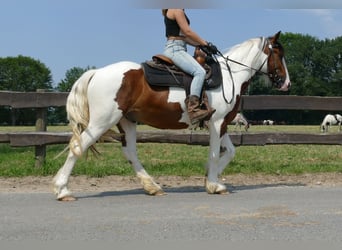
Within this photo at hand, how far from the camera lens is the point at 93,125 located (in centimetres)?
642

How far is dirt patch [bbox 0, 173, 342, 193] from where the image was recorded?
24.5 ft

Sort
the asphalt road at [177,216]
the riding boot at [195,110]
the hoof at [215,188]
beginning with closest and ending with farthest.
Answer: the asphalt road at [177,216] < the riding boot at [195,110] < the hoof at [215,188]

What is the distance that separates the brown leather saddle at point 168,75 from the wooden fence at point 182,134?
228 cm

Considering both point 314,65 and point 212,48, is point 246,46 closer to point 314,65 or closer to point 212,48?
point 212,48

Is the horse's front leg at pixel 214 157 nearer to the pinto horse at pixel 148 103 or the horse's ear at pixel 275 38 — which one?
the pinto horse at pixel 148 103

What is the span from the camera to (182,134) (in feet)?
29.7

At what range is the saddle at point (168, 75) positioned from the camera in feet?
21.9

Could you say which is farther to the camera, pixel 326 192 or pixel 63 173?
pixel 326 192

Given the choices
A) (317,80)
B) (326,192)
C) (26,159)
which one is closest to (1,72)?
Answer: (317,80)

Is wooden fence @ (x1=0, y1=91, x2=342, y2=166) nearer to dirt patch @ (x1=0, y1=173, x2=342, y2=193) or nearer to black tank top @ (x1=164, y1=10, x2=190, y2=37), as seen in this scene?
dirt patch @ (x1=0, y1=173, x2=342, y2=193)

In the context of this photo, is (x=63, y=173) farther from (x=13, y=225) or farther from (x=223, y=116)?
(x=223, y=116)

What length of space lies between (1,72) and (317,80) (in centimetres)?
5997

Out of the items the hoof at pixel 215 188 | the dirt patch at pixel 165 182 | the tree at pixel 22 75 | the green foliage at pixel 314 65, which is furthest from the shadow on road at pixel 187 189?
the tree at pixel 22 75

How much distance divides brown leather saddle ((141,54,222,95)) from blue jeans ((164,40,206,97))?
0.26 ft
